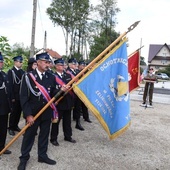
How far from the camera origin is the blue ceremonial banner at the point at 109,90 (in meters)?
4.12

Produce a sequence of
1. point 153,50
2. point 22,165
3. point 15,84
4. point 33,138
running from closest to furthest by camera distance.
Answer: point 22,165, point 33,138, point 15,84, point 153,50

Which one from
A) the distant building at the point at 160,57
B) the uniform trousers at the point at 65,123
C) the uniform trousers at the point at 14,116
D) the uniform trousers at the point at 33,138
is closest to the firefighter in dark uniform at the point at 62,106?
the uniform trousers at the point at 65,123

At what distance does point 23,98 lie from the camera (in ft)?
12.2

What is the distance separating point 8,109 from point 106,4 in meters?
34.7

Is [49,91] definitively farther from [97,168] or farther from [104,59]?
[97,168]

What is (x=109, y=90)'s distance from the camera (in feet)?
13.9

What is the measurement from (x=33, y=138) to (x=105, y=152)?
1629 millimetres

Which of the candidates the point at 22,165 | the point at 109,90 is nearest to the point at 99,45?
the point at 109,90

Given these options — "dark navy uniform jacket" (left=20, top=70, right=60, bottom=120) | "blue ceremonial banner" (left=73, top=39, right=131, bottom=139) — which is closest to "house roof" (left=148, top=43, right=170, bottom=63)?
"blue ceremonial banner" (left=73, top=39, right=131, bottom=139)

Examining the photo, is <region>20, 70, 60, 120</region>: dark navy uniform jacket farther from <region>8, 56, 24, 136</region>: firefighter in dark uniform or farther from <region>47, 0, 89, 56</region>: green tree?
<region>47, 0, 89, 56</region>: green tree

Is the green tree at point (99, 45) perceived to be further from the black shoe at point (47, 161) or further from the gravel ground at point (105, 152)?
the black shoe at point (47, 161)

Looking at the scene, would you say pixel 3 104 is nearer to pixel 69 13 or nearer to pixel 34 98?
pixel 34 98

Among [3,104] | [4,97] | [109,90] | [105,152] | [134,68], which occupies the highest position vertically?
[134,68]

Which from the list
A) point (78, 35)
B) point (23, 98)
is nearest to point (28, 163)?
point (23, 98)
